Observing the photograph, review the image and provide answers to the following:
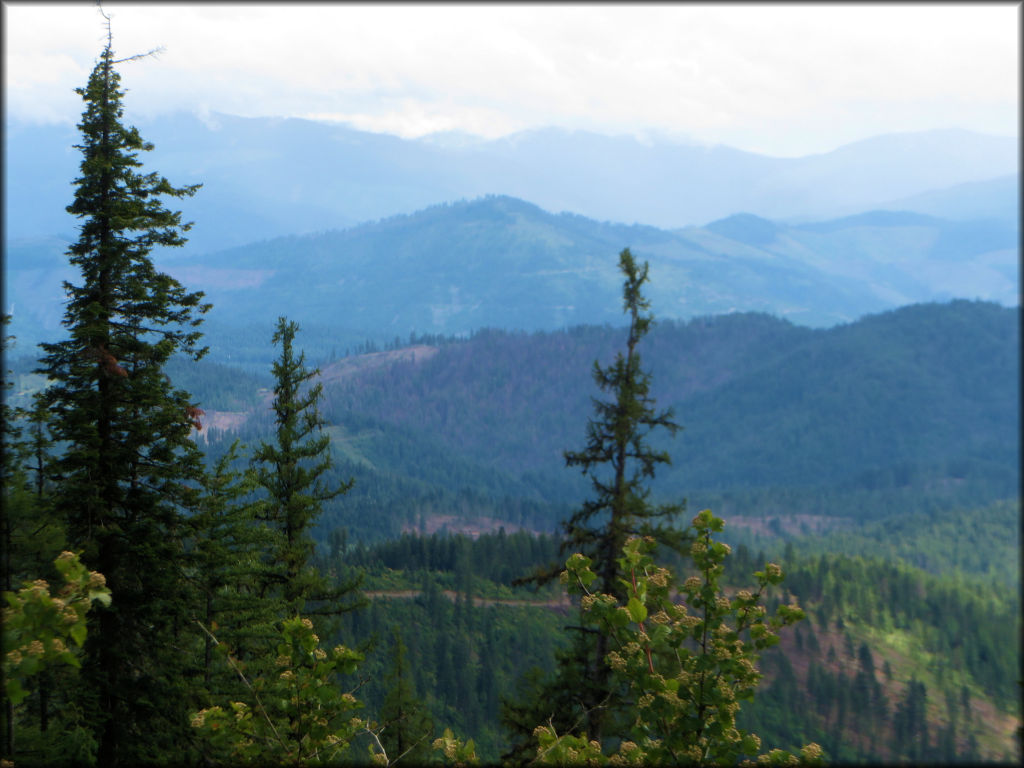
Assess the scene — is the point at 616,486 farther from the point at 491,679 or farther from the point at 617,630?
the point at 491,679

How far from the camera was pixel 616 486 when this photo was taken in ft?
70.0

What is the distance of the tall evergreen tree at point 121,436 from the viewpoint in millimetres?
15102

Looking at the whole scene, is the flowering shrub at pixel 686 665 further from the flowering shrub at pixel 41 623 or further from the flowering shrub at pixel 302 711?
the flowering shrub at pixel 41 623

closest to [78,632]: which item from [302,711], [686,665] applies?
[302,711]

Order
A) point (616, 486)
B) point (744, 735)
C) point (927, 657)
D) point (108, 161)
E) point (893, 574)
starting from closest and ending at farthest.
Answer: point (744, 735) → point (108, 161) → point (616, 486) → point (927, 657) → point (893, 574)

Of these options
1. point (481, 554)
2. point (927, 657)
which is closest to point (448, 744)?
point (481, 554)

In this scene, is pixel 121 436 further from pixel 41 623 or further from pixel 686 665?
pixel 686 665

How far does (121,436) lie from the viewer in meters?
16.1

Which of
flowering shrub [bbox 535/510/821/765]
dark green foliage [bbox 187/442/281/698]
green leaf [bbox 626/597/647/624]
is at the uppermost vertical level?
green leaf [bbox 626/597/647/624]

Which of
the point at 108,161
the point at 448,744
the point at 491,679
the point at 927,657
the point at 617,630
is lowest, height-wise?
the point at 927,657

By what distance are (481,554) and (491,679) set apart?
30939 millimetres

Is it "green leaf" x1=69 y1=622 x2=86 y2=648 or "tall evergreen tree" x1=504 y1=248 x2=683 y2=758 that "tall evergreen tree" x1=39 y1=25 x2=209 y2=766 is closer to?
"tall evergreen tree" x1=504 y1=248 x2=683 y2=758

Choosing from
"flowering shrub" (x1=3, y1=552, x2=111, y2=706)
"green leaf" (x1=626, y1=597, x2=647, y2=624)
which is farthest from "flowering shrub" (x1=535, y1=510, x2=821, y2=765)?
"flowering shrub" (x1=3, y1=552, x2=111, y2=706)

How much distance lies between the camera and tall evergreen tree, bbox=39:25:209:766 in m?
15.1
